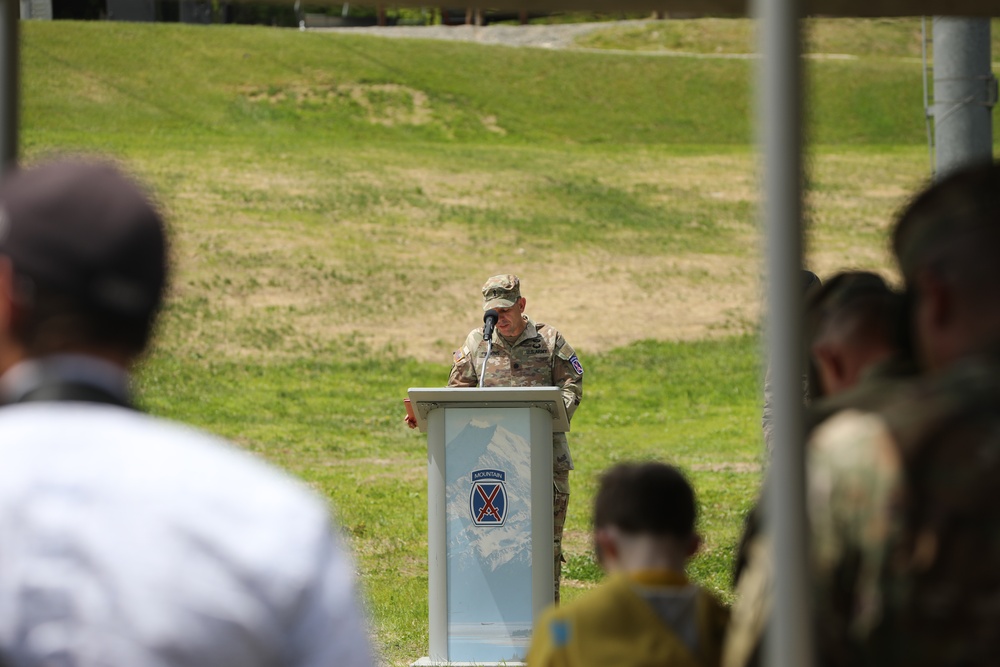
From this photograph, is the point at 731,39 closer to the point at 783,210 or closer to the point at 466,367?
the point at 466,367

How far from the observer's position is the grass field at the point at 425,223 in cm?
1709

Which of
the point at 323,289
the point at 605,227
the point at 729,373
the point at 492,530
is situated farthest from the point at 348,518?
the point at 605,227

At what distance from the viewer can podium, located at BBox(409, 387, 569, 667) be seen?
7.29 m

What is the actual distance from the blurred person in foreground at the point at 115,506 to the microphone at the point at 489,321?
20.0 feet

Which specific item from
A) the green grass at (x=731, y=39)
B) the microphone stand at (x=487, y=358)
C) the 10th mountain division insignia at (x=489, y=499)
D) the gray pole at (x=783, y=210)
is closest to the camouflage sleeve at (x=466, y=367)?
the microphone stand at (x=487, y=358)

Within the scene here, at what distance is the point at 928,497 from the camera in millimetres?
1950

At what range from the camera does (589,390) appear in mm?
20312

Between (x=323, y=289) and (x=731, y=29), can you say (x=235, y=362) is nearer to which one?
(x=323, y=289)

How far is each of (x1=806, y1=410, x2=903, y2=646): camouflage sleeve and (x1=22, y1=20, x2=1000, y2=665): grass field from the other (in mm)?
3478

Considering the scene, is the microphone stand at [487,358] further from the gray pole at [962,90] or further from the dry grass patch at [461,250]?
the dry grass patch at [461,250]

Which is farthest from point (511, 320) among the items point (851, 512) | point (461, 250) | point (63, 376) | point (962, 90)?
point (461, 250)

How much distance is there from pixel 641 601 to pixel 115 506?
1.20m

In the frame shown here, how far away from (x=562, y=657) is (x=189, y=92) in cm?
4109

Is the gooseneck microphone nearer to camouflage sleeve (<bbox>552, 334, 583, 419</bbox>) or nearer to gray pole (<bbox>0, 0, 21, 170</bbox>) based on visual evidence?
camouflage sleeve (<bbox>552, 334, 583, 419</bbox>)
